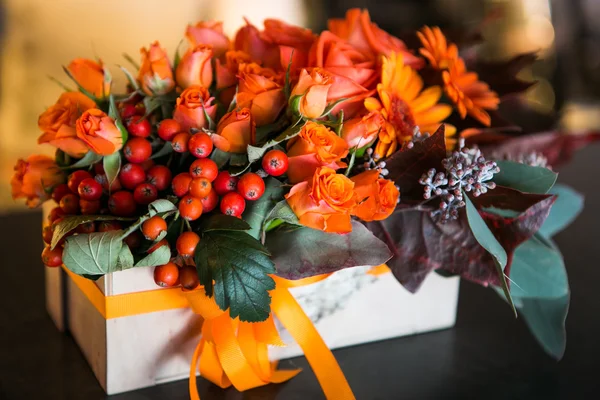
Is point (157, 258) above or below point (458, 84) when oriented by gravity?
below

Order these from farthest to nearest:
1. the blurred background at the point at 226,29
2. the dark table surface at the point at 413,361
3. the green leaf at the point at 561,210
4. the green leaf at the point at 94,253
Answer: the blurred background at the point at 226,29
the green leaf at the point at 561,210
the dark table surface at the point at 413,361
the green leaf at the point at 94,253

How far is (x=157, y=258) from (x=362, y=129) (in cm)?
21

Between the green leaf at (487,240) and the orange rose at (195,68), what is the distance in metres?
0.27

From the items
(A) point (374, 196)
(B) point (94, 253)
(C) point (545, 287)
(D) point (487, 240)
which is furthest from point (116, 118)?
(C) point (545, 287)

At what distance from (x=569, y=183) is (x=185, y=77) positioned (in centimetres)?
91

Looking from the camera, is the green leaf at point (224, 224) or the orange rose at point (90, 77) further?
the orange rose at point (90, 77)

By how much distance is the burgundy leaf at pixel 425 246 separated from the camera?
0.62 metres

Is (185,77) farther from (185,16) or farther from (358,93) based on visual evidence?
(185,16)

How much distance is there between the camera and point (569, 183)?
1247 mm

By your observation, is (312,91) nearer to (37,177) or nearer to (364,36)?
(364,36)

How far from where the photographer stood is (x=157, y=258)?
1.68 ft

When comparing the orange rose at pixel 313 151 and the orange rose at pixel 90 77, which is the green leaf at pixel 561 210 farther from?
the orange rose at pixel 90 77

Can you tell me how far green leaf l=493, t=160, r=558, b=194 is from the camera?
2.02 feet

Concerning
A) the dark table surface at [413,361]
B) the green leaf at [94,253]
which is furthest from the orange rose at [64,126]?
the dark table surface at [413,361]
